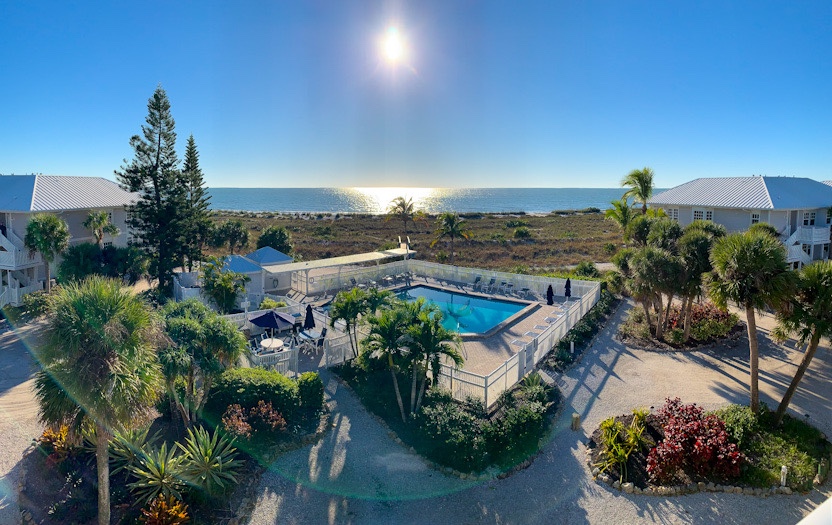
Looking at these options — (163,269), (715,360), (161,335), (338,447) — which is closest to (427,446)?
(338,447)

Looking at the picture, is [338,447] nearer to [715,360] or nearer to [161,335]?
[161,335]

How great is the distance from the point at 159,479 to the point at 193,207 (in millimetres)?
20126

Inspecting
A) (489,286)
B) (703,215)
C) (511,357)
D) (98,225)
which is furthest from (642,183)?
(98,225)

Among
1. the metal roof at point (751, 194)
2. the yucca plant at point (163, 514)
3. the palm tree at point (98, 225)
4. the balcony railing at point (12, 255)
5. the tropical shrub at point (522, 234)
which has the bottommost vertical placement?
the yucca plant at point (163, 514)

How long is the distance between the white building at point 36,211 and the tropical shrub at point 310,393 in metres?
15.1

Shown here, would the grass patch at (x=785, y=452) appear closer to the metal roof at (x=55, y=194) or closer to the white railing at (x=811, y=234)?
the white railing at (x=811, y=234)

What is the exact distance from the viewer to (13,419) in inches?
423

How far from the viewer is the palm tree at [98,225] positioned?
70.7 ft

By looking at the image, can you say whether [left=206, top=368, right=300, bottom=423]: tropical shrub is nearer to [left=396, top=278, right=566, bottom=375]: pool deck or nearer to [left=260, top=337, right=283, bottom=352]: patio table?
[left=260, top=337, right=283, bottom=352]: patio table

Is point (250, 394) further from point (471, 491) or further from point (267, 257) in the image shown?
point (267, 257)

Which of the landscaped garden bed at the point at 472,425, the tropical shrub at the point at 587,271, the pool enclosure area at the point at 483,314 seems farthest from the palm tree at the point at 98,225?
the tropical shrub at the point at 587,271

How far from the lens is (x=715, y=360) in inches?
570

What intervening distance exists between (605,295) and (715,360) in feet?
21.0

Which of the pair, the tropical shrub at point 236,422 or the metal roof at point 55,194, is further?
the metal roof at point 55,194
